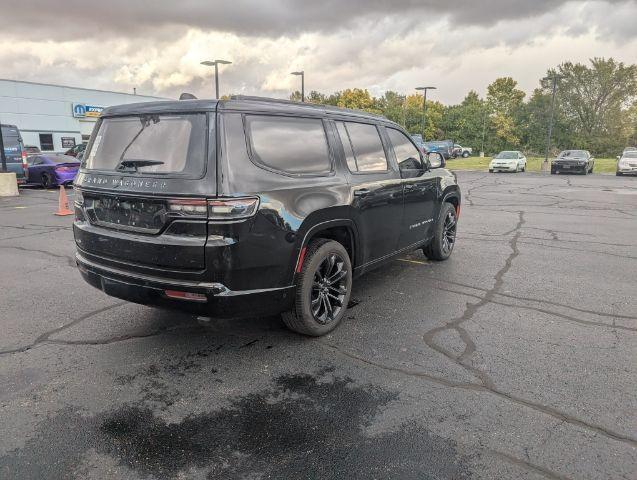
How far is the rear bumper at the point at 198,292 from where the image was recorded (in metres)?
3.14

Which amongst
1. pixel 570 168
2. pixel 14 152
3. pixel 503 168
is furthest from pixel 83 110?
pixel 570 168

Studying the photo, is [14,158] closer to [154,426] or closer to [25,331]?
[25,331]

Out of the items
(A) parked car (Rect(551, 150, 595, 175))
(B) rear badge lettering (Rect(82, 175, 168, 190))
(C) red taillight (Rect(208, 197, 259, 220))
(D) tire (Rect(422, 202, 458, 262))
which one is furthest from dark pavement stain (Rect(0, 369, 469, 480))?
(A) parked car (Rect(551, 150, 595, 175))

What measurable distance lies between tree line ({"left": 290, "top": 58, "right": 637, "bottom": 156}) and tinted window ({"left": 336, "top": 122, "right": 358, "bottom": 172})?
6088 centimetres

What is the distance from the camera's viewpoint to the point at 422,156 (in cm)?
568

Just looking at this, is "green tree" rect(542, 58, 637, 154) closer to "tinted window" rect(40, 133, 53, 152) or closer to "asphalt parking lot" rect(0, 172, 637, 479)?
"tinted window" rect(40, 133, 53, 152)

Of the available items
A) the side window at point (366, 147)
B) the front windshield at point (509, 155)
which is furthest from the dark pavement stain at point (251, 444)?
the front windshield at point (509, 155)

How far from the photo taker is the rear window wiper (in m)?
3.31

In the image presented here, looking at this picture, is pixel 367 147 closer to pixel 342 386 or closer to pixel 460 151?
pixel 342 386

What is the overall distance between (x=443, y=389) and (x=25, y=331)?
11.8 ft

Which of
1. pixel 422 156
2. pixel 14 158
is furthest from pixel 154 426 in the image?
pixel 14 158

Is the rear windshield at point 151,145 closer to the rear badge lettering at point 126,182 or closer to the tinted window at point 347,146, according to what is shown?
the rear badge lettering at point 126,182

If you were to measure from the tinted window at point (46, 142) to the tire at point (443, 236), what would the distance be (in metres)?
36.4

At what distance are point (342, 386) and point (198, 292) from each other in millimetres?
1187
